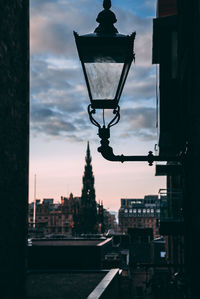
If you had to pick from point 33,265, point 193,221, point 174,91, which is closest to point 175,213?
point 174,91

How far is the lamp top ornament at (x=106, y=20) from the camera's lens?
12.9ft

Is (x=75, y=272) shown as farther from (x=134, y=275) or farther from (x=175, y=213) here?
(x=134, y=275)

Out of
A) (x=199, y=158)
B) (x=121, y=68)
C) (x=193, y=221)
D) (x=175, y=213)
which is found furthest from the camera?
(x=175, y=213)

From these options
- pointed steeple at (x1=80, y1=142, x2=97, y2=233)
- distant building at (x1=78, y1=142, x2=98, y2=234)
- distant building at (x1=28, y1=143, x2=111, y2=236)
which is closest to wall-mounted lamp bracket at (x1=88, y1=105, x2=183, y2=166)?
distant building at (x1=28, y1=143, x2=111, y2=236)

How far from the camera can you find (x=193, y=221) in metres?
5.84

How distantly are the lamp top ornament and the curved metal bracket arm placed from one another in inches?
37.6

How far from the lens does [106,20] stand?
13.3 feet

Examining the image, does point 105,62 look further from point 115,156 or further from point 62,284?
point 62,284

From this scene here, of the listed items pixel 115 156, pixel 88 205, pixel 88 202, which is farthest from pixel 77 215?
pixel 115 156

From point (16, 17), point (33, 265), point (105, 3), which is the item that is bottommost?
point (33, 265)

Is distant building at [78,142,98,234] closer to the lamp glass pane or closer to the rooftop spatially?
the rooftop

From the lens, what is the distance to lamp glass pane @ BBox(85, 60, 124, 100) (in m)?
3.82

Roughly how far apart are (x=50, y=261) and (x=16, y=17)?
1859 cm

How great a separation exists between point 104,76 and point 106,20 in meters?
0.63
